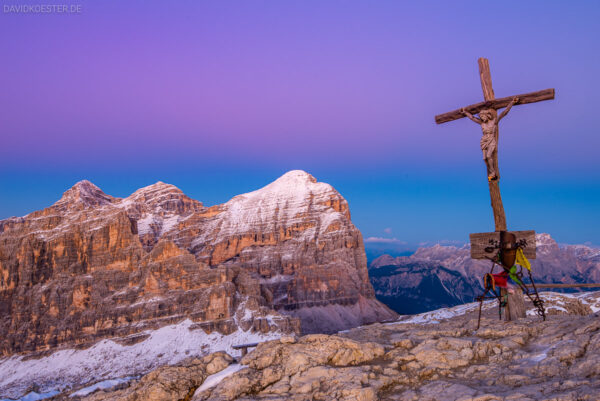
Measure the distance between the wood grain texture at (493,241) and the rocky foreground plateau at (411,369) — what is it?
209cm

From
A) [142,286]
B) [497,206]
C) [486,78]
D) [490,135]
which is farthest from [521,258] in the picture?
[142,286]

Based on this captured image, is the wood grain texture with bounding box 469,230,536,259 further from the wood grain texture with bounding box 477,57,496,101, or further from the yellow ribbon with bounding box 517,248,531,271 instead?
the wood grain texture with bounding box 477,57,496,101

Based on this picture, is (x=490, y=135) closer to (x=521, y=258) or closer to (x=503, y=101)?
(x=503, y=101)

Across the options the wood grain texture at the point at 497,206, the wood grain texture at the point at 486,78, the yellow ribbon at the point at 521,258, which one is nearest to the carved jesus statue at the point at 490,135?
the wood grain texture at the point at 497,206

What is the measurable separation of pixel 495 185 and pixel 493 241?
206 centimetres

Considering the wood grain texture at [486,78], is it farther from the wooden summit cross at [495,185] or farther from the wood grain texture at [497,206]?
the wood grain texture at [497,206]

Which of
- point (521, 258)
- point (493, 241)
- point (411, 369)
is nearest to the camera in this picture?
point (411, 369)

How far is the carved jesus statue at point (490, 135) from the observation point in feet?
46.8

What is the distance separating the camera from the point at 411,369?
10812mm

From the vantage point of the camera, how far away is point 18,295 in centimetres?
15325

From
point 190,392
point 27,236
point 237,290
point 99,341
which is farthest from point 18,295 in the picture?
point 190,392

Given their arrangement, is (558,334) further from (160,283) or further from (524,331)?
(160,283)

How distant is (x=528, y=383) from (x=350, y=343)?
438cm

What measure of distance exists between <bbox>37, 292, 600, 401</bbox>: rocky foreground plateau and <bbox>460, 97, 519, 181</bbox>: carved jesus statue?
4899mm
